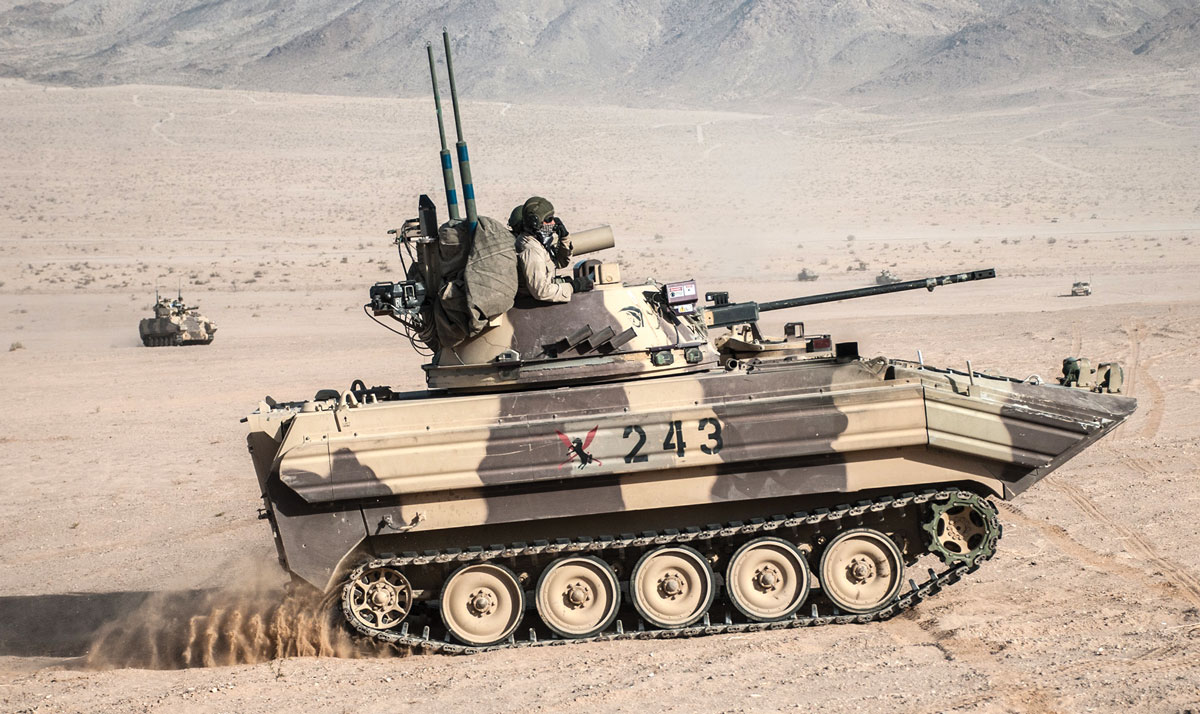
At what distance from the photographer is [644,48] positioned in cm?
14275

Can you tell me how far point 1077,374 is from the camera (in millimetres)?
10680

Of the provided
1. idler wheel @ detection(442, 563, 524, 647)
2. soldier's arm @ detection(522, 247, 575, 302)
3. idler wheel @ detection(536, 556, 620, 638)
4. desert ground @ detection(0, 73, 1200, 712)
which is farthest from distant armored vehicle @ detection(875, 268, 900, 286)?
idler wheel @ detection(442, 563, 524, 647)

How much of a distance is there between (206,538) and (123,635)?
3.19m

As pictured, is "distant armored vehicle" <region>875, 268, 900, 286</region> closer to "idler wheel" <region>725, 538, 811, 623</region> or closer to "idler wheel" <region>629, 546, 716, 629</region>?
"idler wheel" <region>725, 538, 811, 623</region>

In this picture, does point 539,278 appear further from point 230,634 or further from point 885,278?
point 885,278

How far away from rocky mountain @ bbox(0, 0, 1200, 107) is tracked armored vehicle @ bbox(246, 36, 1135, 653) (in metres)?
104

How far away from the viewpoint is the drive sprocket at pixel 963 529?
33.2 feet

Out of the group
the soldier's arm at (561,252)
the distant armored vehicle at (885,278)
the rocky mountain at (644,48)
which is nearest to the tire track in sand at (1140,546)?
the soldier's arm at (561,252)

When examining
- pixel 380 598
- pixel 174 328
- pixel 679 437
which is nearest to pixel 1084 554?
pixel 679 437

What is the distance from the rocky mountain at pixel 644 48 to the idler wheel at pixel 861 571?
342 ft

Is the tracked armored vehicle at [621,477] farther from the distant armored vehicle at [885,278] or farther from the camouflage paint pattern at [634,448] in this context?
the distant armored vehicle at [885,278]

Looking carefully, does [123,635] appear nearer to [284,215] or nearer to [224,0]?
[284,215]

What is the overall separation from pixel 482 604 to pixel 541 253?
2947 mm

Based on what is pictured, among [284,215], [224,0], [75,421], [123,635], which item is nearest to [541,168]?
[284,215]
